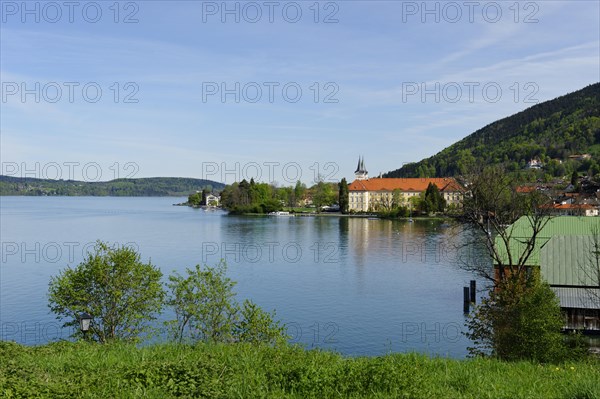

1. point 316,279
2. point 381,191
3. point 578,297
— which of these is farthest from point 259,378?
point 381,191

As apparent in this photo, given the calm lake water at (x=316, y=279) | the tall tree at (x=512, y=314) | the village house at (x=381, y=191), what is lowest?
the calm lake water at (x=316, y=279)

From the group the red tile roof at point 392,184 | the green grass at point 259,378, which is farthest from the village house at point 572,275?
the red tile roof at point 392,184

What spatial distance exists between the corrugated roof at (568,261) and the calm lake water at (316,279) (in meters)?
5.63

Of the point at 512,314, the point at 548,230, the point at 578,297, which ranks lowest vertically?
the point at 578,297

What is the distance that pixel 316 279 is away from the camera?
44.3 m

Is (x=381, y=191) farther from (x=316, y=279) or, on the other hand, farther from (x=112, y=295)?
(x=112, y=295)

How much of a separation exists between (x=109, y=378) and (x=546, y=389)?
19.9ft

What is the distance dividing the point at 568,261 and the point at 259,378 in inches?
1045

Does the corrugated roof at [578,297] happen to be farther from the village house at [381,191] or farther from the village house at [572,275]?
the village house at [381,191]

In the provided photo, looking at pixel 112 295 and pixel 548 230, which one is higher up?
pixel 548 230

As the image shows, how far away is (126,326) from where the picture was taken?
2012 centimetres

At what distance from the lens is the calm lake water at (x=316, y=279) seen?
90.9 feet

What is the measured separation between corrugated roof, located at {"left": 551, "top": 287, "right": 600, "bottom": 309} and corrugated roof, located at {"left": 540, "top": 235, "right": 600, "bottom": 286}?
412 millimetres

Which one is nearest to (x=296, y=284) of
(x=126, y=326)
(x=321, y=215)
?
(x=126, y=326)
